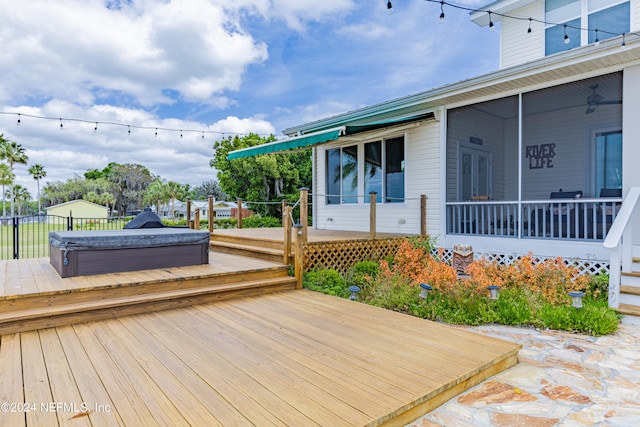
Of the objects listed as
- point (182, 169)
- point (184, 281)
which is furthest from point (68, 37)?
point (182, 169)

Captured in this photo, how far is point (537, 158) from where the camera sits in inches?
352

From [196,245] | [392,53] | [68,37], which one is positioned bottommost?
[196,245]

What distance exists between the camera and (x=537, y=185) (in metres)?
9.00

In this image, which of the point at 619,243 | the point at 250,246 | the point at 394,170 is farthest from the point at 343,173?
the point at 619,243

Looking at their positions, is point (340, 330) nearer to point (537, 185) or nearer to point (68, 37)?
point (537, 185)

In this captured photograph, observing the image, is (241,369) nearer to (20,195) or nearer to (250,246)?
(250,246)

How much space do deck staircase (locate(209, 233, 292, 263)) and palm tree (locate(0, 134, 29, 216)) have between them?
35.9 m

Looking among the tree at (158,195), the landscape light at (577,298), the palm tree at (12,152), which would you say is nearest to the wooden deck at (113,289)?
the landscape light at (577,298)

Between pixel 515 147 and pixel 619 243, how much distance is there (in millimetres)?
5683

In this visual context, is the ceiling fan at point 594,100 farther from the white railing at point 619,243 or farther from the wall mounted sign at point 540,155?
the white railing at point 619,243

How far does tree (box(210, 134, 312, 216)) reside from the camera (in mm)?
17969

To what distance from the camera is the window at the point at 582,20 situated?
8539 millimetres

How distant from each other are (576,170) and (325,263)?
6218 mm

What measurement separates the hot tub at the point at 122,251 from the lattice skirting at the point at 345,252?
1645 millimetres
